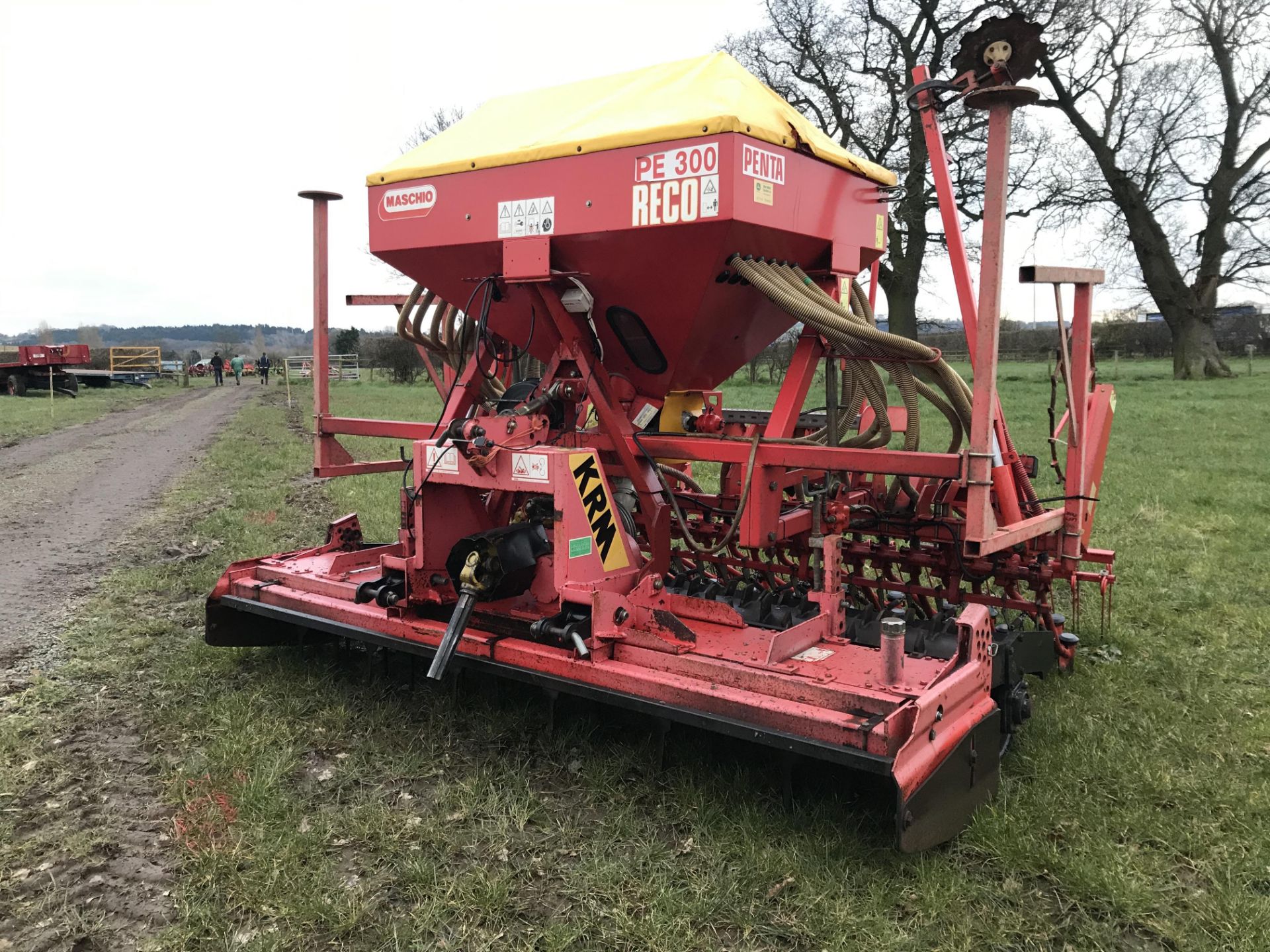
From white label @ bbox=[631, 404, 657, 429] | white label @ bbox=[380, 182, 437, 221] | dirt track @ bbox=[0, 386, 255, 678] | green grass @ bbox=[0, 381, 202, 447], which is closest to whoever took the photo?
white label @ bbox=[380, 182, 437, 221]

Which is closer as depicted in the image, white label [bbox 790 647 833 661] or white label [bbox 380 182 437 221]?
white label [bbox 790 647 833 661]

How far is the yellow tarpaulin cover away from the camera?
3658 mm

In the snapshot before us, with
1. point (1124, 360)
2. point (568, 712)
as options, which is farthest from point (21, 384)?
point (1124, 360)

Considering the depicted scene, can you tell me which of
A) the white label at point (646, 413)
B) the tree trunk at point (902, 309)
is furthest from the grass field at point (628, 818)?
the tree trunk at point (902, 309)

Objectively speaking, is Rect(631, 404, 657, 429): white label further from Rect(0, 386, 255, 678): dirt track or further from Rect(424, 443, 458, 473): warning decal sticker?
Rect(0, 386, 255, 678): dirt track

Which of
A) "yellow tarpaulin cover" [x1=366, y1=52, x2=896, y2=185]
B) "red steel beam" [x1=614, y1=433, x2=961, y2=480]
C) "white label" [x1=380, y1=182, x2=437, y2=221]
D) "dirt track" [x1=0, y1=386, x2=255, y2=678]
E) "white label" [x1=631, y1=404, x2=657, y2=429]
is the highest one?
"yellow tarpaulin cover" [x1=366, y1=52, x2=896, y2=185]

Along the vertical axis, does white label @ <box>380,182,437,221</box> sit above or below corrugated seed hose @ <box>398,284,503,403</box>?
above

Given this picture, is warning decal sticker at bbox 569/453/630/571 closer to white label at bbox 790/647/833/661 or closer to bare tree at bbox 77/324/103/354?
white label at bbox 790/647/833/661

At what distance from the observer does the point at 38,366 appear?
32.2 meters

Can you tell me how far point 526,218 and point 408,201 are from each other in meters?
0.76

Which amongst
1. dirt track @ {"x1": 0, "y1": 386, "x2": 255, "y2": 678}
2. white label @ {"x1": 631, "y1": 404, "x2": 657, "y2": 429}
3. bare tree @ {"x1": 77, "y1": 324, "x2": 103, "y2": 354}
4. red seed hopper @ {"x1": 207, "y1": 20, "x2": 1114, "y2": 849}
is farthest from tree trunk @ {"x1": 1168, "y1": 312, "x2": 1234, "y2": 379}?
bare tree @ {"x1": 77, "y1": 324, "x2": 103, "y2": 354}

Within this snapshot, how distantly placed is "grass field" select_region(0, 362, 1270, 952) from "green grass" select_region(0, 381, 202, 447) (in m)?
15.3

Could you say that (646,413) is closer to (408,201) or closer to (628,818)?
(408,201)

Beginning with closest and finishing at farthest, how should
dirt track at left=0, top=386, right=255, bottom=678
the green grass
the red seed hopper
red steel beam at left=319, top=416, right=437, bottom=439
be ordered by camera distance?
the red seed hopper, red steel beam at left=319, top=416, right=437, bottom=439, dirt track at left=0, top=386, right=255, bottom=678, the green grass
